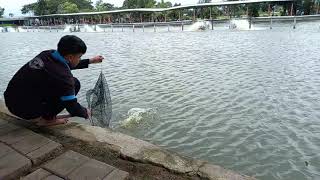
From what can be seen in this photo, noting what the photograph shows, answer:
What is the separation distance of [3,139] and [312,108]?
563cm

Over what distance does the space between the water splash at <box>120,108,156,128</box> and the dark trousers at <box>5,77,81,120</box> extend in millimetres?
2147

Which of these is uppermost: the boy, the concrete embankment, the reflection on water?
the boy

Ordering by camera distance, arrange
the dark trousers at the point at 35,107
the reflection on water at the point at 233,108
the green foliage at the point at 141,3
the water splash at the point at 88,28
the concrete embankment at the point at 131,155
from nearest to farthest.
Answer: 1. the concrete embankment at the point at 131,155
2. the dark trousers at the point at 35,107
3. the reflection on water at the point at 233,108
4. the water splash at the point at 88,28
5. the green foliage at the point at 141,3

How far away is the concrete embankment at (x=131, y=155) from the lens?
275cm

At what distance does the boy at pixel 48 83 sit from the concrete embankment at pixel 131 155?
0.29m

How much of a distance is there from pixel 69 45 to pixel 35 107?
2.77ft

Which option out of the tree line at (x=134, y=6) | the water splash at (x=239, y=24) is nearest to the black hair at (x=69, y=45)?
the water splash at (x=239, y=24)

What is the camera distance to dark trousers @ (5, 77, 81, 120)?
3.49 metres

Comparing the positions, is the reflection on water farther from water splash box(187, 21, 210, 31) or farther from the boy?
water splash box(187, 21, 210, 31)

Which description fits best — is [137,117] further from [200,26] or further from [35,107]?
[200,26]

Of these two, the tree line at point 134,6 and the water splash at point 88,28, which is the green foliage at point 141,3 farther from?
the water splash at point 88,28

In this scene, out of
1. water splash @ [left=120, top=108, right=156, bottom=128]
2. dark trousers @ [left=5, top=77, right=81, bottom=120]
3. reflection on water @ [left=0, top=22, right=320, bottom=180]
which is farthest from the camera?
water splash @ [left=120, top=108, right=156, bottom=128]

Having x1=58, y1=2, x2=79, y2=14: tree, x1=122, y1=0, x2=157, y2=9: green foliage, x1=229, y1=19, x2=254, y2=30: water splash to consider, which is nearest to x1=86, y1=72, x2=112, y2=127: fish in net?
x1=229, y1=19, x2=254, y2=30: water splash

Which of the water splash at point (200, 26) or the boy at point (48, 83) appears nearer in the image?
the boy at point (48, 83)
